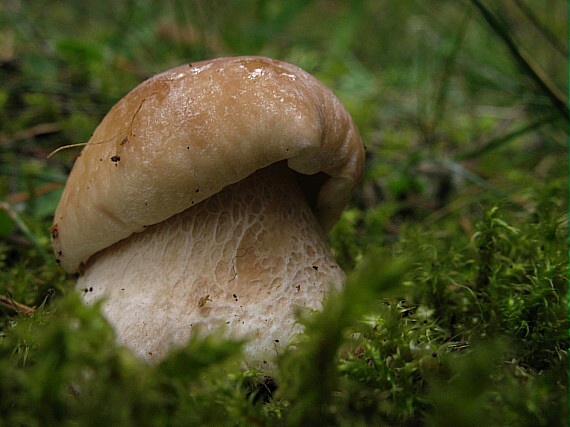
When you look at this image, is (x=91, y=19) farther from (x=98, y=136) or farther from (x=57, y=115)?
(x=98, y=136)

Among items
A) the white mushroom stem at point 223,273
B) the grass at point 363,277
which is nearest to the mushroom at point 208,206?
the white mushroom stem at point 223,273

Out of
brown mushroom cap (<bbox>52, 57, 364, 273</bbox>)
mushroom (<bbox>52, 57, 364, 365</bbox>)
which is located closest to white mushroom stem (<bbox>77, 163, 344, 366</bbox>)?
mushroom (<bbox>52, 57, 364, 365</bbox>)

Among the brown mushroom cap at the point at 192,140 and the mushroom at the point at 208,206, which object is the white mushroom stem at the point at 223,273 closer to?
the mushroom at the point at 208,206

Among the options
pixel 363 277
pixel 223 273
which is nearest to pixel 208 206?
pixel 223 273

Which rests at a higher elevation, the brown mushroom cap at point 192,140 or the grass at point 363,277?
the brown mushroom cap at point 192,140

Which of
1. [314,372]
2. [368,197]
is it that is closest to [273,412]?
[314,372]

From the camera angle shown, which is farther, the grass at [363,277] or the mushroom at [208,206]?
the mushroom at [208,206]
